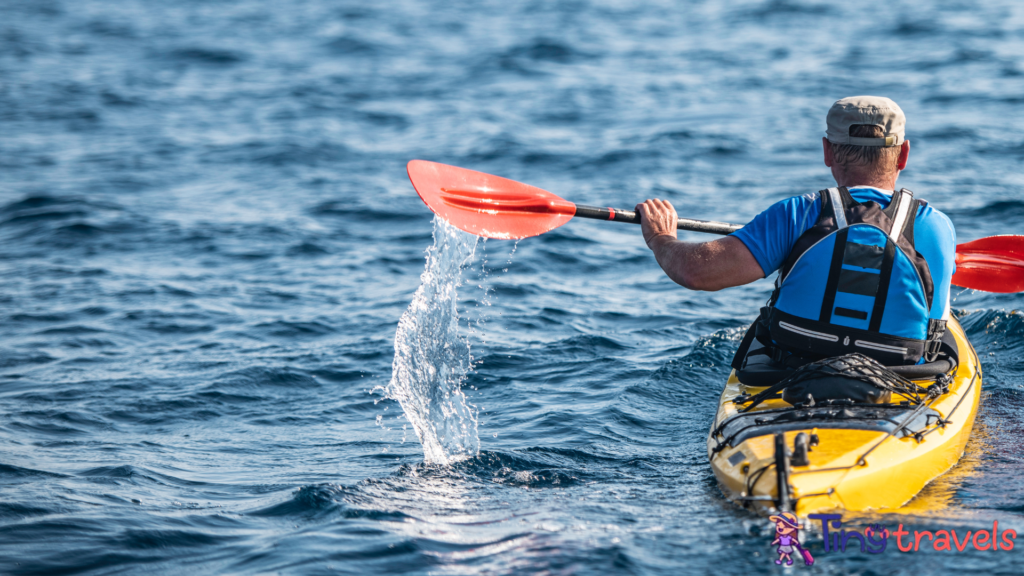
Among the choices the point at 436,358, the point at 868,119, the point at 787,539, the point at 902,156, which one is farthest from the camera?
the point at 436,358

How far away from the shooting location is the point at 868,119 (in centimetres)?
389

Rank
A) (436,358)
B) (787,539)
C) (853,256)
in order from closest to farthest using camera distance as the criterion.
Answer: (787,539)
(853,256)
(436,358)

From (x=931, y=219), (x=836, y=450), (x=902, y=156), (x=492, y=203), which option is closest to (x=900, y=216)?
(x=931, y=219)

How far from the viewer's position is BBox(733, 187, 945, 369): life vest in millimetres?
3785

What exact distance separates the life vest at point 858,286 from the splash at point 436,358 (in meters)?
1.84

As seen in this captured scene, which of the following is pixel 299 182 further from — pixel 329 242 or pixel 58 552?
pixel 58 552

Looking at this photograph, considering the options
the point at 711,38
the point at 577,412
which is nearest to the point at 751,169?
the point at 577,412

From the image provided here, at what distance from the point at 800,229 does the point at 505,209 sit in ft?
5.70

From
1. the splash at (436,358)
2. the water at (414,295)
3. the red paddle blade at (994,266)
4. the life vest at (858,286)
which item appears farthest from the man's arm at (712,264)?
the red paddle blade at (994,266)

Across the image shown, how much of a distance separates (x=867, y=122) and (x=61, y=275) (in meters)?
7.11

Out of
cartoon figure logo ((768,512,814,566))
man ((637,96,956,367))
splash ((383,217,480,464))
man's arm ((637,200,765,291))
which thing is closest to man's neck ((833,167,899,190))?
man ((637,96,956,367))

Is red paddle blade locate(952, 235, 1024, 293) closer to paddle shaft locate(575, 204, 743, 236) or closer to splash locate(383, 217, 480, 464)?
paddle shaft locate(575, 204, 743, 236)

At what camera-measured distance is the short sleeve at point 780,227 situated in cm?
385

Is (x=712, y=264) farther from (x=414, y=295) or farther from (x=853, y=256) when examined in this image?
(x=414, y=295)
